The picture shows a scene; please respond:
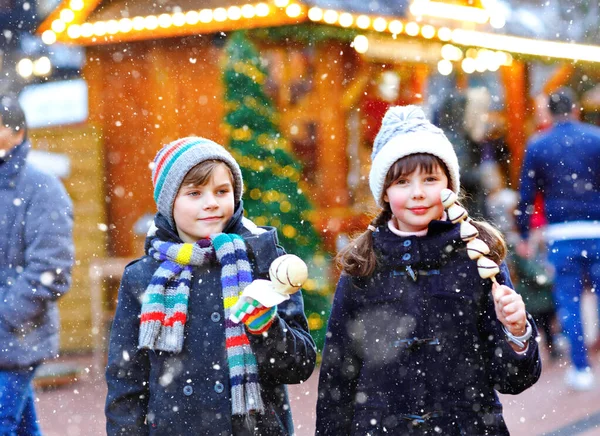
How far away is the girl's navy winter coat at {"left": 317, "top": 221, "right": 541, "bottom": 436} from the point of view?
3.24 m

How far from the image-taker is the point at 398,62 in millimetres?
11281

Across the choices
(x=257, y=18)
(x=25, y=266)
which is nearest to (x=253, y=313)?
(x=25, y=266)

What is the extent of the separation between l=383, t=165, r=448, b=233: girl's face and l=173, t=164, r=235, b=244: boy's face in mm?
617

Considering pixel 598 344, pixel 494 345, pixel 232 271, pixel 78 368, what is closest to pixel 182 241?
pixel 232 271

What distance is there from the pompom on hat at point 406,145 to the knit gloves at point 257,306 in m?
0.82

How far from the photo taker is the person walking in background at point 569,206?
7156 mm

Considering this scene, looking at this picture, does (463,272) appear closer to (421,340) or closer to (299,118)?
(421,340)

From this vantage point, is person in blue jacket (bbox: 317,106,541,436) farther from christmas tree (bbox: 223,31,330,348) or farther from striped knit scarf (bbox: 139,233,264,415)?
christmas tree (bbox: 223,31,330,348)

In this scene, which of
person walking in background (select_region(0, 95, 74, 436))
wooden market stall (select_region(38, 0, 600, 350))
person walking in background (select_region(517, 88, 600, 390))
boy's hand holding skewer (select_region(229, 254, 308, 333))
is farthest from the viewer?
wooden market stall (select_region(38, 0, 600, 350))

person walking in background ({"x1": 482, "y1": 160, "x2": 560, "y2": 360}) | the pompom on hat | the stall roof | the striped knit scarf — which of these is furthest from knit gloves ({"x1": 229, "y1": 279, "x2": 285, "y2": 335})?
the stall roof

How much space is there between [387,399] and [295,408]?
4.23 meters

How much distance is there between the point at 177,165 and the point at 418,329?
3.52 ft

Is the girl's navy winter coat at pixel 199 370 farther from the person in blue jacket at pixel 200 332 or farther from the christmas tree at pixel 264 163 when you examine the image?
the christmas tree at pixel 264 163

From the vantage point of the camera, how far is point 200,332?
3.35 m
